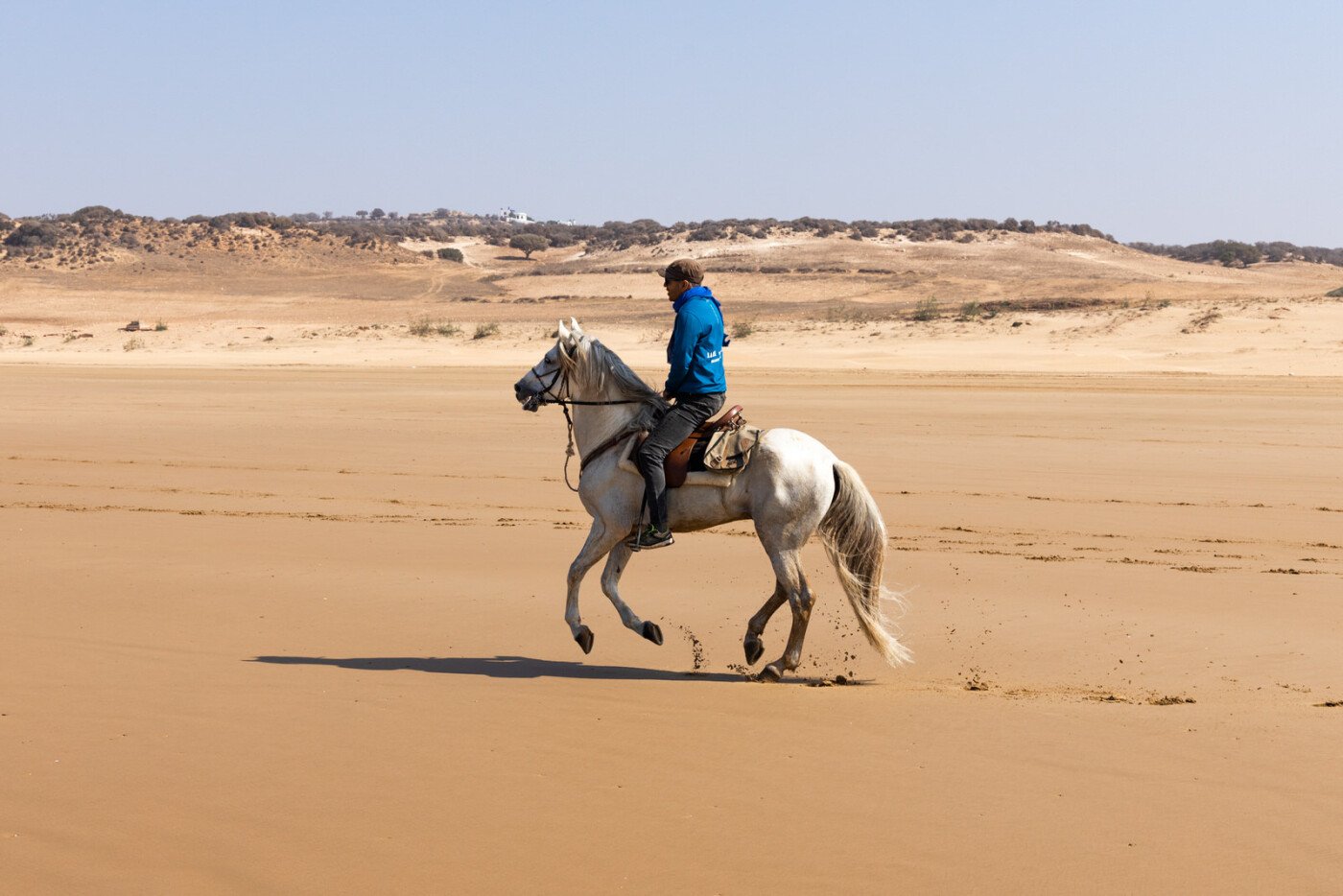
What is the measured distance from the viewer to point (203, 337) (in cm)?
4169

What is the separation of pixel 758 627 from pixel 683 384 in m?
1.57

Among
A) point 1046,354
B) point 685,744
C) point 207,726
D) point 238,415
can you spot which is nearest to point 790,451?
point 685,744

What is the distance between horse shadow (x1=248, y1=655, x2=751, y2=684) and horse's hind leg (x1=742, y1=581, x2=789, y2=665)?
16 centimetres

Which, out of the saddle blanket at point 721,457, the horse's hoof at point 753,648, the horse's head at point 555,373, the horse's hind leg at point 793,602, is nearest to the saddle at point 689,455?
the saddle blanket at point 721,457

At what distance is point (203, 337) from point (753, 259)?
28.3 m

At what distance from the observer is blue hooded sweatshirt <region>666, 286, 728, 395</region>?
27.2 feet

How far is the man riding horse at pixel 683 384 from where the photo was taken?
828 centimetres

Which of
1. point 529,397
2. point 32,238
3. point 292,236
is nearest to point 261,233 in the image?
point 292,236

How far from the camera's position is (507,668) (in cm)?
845

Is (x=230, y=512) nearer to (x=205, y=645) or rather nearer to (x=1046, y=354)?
(x=205, y=645)

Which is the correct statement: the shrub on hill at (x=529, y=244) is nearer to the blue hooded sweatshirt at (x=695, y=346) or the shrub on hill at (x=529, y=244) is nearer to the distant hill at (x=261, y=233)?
the distant hill at (x=261, y=233)

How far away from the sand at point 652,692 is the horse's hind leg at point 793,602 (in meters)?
0.28

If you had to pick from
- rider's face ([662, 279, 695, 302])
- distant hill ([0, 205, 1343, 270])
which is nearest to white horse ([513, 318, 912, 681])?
rider's face ([662, 279, 695, 302])

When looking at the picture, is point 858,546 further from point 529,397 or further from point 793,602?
point 529,397
